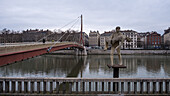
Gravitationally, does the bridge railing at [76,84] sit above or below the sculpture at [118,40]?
below

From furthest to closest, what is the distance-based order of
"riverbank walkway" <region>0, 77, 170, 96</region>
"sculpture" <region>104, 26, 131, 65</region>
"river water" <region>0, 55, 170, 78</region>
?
"river water" <region>0, 55, 170, 78</region> < "sculpture" <region>104, 26, 131, 65</region> < "riverbank walkway" <region>0, 77, 170, 96</region>

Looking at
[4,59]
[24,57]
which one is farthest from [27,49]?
[4,59]

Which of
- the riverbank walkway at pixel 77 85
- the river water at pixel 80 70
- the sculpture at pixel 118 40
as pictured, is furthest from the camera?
the river water at pixel 80 70

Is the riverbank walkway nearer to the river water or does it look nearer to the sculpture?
the sculpture

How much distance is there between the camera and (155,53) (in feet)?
232

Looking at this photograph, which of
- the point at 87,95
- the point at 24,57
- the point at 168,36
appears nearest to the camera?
the point at 87,95

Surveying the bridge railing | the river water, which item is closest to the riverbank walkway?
the bridge railing

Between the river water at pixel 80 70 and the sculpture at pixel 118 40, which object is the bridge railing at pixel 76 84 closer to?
the sculpture at pixel 118 40

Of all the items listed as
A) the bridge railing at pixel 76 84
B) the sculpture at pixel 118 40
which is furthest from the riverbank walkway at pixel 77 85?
the sculpture at pixel 118 40

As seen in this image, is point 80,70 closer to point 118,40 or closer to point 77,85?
point 118,40

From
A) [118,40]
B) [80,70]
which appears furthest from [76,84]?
[80,70]

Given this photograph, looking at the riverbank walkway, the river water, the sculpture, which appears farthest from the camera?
the river water

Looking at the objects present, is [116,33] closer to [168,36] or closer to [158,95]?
[158,95]

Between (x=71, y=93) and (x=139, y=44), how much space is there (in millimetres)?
104439
